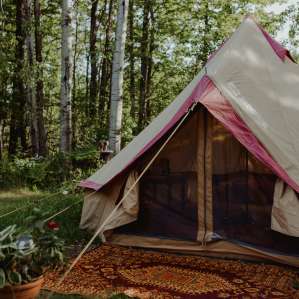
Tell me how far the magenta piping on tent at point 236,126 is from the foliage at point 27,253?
190 cm

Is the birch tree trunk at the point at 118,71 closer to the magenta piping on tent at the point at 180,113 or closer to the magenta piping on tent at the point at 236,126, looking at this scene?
the magenta piping on tent at the point at 180,113

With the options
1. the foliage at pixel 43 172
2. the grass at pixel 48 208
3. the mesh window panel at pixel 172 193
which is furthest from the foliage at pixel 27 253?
the foliage at pixel 43 172

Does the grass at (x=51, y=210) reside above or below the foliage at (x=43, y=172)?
below

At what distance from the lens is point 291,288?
11.8 ft

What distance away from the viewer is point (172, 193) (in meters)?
4.62

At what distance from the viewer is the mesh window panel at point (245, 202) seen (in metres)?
4.21

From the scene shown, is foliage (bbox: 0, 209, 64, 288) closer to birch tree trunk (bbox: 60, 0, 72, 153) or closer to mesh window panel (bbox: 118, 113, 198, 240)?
mesh window panel (bbox: 118, 113, 198, 240)

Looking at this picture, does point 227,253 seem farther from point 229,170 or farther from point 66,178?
point 66,178

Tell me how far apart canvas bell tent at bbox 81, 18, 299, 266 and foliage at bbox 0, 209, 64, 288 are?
1247 mm

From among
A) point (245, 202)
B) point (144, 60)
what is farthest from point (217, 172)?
point (144, 60)

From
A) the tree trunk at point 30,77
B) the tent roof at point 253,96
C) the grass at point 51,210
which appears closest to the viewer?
the tent roof at point 253,96

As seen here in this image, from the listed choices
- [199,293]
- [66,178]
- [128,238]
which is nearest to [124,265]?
[128,238]

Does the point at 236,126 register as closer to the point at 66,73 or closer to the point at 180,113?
the point at 180,113

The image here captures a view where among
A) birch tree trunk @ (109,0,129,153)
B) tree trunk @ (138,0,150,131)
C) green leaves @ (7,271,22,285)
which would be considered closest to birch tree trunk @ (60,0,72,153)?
birch tree trunk @ (109,0,129,153)
